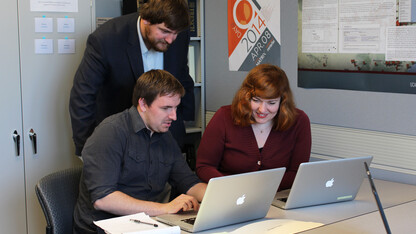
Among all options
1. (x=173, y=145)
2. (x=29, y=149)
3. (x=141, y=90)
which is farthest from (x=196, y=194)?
(x=29, y=149)

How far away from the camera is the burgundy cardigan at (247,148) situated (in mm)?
2674

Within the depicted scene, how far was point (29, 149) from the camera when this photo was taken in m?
3.26

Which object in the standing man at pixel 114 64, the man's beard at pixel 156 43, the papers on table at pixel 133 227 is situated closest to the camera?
the papers on table at pixel 133 227

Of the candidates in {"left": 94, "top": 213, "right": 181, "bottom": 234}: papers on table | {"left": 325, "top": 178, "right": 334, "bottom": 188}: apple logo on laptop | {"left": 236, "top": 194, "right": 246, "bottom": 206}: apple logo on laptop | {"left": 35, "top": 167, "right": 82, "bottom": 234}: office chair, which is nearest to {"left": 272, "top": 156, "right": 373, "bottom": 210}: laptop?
{"left": 325, "top": 178, "right": 334, "bottom": 188}: apple logo on laptop

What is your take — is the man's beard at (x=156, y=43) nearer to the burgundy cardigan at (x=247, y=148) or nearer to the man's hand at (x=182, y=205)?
the burgundy cardigan at (x=247, y=148)

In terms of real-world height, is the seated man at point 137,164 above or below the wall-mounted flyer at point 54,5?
below

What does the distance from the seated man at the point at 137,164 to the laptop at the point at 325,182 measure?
1.33 ft

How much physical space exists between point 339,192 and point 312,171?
242 mm

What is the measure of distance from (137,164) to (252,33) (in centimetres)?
153

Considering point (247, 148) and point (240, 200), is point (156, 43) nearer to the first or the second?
point (247, 148)

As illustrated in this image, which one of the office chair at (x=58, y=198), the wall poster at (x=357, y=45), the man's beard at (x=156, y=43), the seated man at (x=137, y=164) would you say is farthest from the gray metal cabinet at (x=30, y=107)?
the wall poster at (x=357, y=45)

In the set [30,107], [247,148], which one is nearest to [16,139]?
[30,107]

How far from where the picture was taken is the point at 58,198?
91.2 inches

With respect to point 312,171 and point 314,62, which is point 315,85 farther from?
point 312,171
